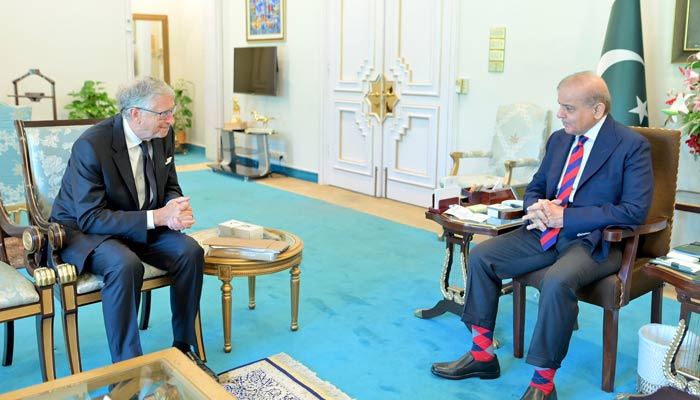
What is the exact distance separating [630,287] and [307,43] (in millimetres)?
4983

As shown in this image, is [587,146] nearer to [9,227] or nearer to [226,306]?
[226,306]

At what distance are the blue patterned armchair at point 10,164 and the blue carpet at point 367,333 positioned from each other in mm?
1072

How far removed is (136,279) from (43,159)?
2.48 feet

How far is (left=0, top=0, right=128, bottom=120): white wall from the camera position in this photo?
606cm

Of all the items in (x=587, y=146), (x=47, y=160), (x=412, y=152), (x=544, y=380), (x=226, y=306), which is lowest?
(x=544, y=380)

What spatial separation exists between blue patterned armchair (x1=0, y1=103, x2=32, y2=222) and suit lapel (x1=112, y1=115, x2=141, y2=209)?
1.65 metres

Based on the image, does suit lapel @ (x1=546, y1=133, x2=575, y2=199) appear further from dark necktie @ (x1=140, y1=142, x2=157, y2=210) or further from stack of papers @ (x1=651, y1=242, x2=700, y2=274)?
dark necktie @ (x1=140, y1=142, x2=157, y2=210)

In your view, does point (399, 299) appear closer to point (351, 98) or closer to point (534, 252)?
point (534, 252)

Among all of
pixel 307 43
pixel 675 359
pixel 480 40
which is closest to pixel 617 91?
pixel 480 40

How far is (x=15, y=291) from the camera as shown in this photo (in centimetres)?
220

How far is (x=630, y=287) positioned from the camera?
98.7 inches

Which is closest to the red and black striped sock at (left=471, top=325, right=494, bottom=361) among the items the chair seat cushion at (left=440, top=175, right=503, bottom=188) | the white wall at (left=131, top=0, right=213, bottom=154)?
the chair seat cushion at (left=440, top=175, right=503, bottom=188)

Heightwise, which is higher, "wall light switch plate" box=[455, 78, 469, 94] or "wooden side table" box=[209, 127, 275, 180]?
"wall light switch plate" box=[455, 78, 469, 94]

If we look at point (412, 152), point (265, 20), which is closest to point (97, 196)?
point (412, 152)
